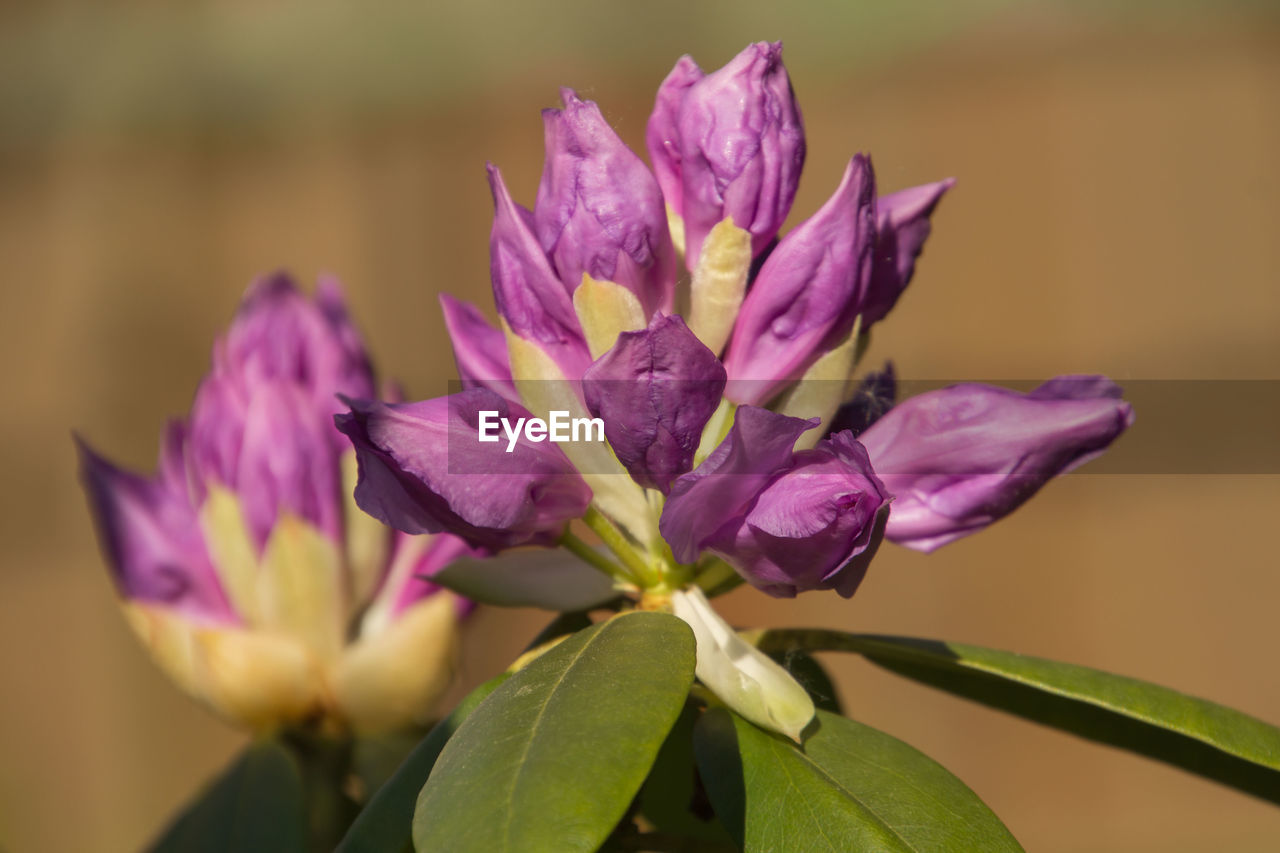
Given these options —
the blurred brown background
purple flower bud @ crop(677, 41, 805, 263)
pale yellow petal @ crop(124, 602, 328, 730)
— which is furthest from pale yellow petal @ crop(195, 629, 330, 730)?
the blurred brown background

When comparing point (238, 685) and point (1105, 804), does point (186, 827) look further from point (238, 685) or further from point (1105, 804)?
point (1105, 804)

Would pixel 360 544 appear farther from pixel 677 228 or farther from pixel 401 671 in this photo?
pixel 677 228

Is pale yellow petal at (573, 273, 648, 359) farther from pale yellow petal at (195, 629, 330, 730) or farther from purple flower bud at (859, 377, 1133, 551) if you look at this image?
pale yellow petal at (195, 629, 330, 730)

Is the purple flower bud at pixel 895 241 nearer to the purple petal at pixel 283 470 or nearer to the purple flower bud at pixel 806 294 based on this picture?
the purple flower bud at pixel 806 294

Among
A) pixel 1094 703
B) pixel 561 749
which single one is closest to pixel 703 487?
pixel 561 749

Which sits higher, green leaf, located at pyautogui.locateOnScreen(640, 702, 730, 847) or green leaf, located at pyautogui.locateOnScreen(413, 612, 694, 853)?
green leaf, located at pyautogui.locateOnScreen(413, 612, 694, 853)

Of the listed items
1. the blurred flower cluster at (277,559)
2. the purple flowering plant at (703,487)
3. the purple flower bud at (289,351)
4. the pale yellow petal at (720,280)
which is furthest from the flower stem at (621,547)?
the purple flower bud at (289,351)

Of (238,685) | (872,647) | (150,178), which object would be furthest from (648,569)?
(150,178)
